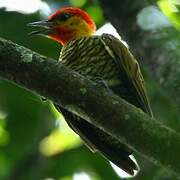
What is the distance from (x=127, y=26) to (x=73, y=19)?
1.76 metres

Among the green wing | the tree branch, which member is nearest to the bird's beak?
the green wing

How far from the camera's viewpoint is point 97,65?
4172 mm

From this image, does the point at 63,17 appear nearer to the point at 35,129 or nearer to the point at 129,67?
the point at 35,129

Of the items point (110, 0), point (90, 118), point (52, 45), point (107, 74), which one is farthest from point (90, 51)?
point (90, 118)

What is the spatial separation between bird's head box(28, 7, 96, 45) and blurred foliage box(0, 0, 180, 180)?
3.7 inches

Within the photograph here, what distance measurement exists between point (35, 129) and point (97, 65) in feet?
2.49

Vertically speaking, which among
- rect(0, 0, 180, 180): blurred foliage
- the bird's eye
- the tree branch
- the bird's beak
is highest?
the tree branch

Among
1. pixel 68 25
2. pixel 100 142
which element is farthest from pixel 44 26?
pixel 100 142

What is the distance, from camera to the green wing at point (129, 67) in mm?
3722

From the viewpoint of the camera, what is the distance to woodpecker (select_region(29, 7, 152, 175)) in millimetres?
3701

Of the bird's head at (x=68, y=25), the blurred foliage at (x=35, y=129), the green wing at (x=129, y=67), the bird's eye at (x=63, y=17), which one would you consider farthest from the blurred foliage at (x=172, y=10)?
the bird's eye at (x=63, y=17)

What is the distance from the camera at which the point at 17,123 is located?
4.48 meters

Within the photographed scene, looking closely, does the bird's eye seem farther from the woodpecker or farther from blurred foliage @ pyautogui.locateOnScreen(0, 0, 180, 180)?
blurred foliage @ pyautogui.locateOnScreen(0, 0, 180, 180)

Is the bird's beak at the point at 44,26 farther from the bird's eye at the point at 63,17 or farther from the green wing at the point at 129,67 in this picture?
the green wing at the point at 129,67
